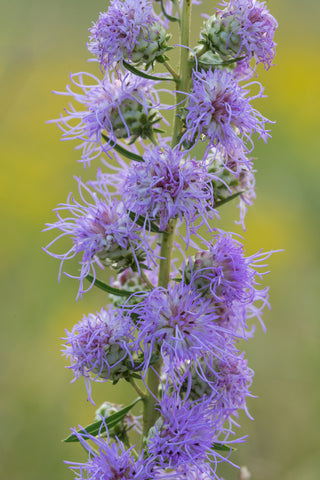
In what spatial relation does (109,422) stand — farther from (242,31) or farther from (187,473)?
(242,31)

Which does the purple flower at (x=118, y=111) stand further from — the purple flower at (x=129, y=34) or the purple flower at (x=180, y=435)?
the purple flower at (x=180, y=435)

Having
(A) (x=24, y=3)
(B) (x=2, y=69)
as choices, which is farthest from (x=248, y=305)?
(A) (x=24, y=3)

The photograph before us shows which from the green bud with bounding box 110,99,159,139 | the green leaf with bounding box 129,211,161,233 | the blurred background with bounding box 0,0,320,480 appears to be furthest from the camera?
the blurred background with bounding box 0,0,320,480

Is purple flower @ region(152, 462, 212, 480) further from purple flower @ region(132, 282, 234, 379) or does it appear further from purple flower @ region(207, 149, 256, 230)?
purple flower @ region(207, 149, 256, 230)

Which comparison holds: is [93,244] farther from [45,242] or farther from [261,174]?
[261,174]

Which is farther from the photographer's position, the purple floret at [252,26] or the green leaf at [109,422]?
the green leaf at [109,422]

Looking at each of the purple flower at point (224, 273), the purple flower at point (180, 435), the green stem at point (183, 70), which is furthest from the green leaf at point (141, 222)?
the purple flower at point (180, 435)

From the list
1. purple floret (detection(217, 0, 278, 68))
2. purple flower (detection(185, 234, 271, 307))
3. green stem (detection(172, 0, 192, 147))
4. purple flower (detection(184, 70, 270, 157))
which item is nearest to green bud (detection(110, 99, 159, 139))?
green stem (detection(172, 0, 192, 147))

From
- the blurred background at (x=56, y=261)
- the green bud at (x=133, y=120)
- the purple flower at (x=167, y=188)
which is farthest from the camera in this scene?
the blurred background at (x=56, y=261)
